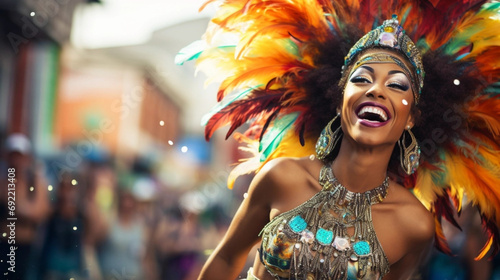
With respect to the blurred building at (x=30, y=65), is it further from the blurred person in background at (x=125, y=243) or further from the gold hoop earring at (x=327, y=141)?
the gold hoop earring at (x=327, y=141)

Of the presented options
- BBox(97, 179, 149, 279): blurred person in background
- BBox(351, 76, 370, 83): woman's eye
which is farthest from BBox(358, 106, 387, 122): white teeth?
BBox(97, 179, 149, 279): blurred person in background

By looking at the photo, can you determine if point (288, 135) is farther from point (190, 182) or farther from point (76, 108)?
point (76, 108)

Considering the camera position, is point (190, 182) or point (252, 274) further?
point (190, 182)

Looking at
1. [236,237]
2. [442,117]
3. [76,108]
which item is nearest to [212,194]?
[236,237]

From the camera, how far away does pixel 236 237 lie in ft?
7.89

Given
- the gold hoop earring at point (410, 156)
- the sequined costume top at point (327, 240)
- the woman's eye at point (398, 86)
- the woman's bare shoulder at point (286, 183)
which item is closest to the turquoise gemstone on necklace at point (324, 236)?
the sequined costume top at point (327, 240)

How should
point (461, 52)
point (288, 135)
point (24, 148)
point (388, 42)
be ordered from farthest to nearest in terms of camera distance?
point (24, 148) → point (288, 135) → point (461, 52) → point (388, 42)

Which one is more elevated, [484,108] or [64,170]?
[484,108]

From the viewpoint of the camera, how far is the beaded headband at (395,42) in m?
2.21

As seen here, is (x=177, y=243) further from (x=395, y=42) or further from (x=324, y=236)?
(x=395, y=42)

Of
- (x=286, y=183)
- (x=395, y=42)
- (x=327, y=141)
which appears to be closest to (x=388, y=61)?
(x=395, y=42)

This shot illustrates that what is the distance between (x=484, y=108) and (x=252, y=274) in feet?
4.17

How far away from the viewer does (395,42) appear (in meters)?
2.21

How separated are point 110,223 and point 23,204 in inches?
18.7
